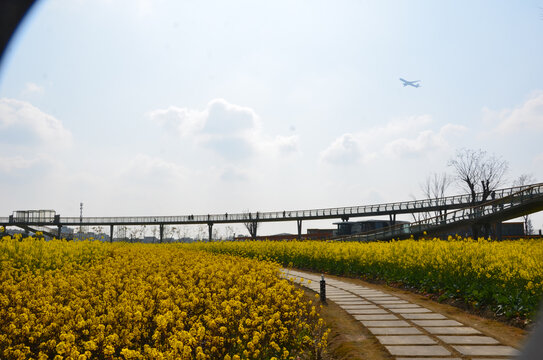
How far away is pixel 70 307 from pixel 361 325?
5.07 meters

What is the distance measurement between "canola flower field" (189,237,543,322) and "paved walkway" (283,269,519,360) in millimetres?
1322

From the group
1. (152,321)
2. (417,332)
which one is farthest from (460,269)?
(152,321)

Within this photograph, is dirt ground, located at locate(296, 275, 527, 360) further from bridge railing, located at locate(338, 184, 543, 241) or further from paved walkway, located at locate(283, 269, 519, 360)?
bridge railing, located at locate(338, 184, 543, 241)

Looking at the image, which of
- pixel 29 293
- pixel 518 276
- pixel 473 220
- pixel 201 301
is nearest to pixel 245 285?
pixel 201 301

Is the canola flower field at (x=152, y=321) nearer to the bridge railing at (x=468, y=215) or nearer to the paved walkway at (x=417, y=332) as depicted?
the paved walkway at (x=417, y=332)

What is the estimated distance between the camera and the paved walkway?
5827mm

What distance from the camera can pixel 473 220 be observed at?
82.8 ft

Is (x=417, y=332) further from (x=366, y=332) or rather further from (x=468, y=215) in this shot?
(x=468, y=215)

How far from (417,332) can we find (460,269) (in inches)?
176

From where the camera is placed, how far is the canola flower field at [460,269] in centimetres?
838

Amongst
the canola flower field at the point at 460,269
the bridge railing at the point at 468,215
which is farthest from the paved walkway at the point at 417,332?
the bridge railing at the point at 468,215

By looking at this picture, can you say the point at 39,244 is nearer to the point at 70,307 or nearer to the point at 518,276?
the point at 70,307

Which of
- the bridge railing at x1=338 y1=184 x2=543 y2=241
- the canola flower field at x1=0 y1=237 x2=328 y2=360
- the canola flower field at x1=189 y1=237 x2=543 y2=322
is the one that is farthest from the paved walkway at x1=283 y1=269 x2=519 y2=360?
the bridge railing at x1=338 y1=184 x2=543 y2=241

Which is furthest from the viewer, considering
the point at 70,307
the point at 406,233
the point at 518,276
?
the point at 406,233
